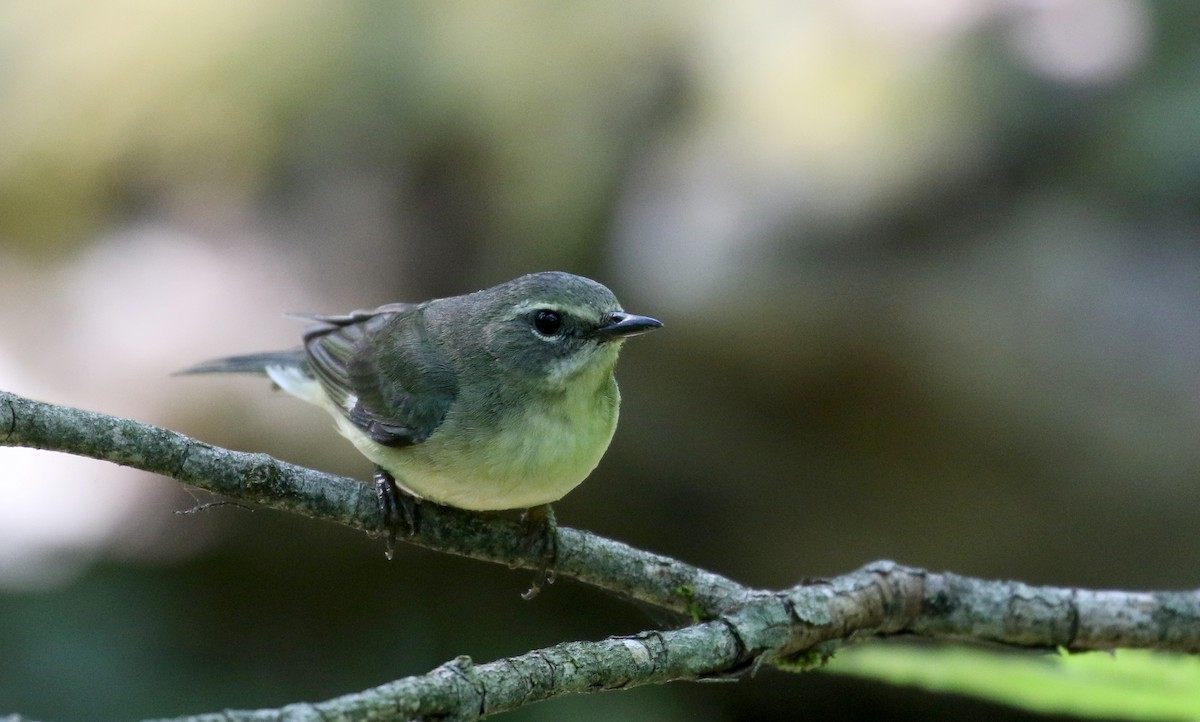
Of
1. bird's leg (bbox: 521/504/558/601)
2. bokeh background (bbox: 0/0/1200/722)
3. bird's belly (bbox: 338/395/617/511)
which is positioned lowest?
bird's leg (bbox: 521/504/558/601)

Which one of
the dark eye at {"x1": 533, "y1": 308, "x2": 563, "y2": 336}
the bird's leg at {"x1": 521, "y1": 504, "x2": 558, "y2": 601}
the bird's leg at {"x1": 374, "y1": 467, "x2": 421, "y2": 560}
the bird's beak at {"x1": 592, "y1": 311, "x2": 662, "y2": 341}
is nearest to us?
the bird's leg at {"x1": 374, "y1": 467, "x2": 421, "y2": 560}

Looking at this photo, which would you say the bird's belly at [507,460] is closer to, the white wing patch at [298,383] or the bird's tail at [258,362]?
the white wing patch at [298,383]

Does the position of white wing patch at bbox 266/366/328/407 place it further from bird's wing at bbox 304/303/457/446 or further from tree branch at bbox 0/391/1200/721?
tree branch at bbox 0/391/1200/721

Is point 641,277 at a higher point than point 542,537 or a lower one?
higher

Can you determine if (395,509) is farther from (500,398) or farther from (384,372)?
(384,372)

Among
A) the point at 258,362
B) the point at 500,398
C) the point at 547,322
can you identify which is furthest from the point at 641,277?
the point at 500,398

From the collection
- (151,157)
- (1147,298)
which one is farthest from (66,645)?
(1147,298)

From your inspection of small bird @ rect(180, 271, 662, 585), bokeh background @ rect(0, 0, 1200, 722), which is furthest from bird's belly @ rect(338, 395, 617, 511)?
bokeh background @ rect(0, 0, 1200, 722)
